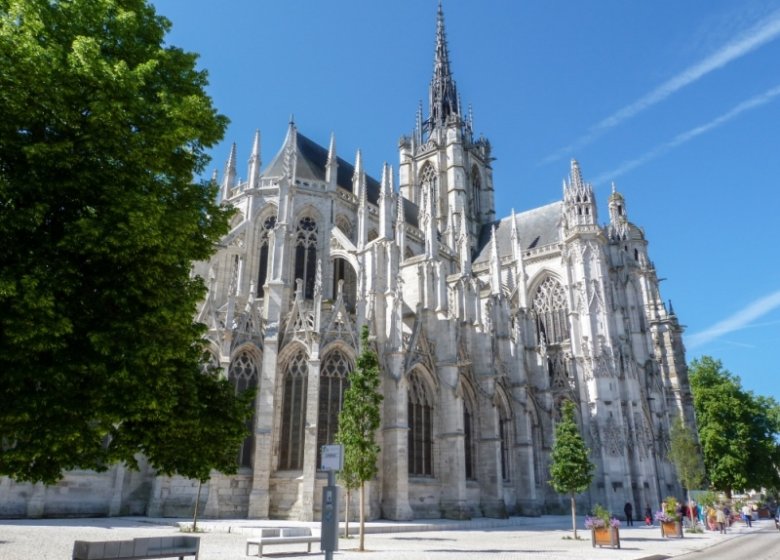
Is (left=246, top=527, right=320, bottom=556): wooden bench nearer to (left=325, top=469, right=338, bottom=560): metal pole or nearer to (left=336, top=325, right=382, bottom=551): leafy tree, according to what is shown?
(left=336, top=325, right=382, bottom=551): leafy tree

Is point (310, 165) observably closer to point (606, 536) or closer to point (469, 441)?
point (469, 441)

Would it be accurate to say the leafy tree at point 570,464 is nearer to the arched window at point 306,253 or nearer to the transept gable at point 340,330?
the transept gable at point 340,330

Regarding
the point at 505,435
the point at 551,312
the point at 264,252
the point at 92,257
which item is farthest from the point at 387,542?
the point at 551,312

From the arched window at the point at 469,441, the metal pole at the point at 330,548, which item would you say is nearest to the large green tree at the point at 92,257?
the metal pole at the point at 330,548

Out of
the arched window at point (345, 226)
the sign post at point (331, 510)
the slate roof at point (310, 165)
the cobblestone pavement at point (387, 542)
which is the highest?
the slate roof at point (310, 165)

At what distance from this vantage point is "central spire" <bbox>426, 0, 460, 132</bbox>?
182 ft

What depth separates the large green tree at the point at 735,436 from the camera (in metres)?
43.5

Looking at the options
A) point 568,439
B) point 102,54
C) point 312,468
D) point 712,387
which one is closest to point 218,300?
point 312,468

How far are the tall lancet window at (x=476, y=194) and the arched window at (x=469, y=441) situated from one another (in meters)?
28.1

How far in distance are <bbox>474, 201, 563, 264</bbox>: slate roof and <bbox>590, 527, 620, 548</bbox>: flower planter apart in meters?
27.8

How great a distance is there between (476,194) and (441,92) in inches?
444

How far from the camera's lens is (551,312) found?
39312 mm

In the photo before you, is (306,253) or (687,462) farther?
(687,462)

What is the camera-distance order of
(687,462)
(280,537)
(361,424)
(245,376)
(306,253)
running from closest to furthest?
(280,537) < (361,424) < (245,376) < (306,253) < (687,462)
